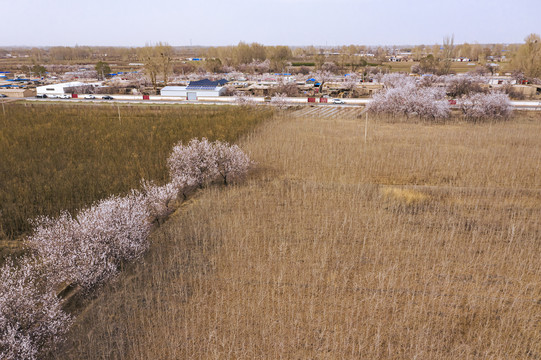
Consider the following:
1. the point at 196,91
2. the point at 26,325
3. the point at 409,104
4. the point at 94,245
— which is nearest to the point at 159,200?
the point at 94,245

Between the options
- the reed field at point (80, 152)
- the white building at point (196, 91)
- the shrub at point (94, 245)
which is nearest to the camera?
the shrub at point (94, 245)

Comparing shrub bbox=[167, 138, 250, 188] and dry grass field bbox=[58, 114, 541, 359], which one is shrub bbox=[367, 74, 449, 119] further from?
shrub bbox=[167, 138, 250, 188]

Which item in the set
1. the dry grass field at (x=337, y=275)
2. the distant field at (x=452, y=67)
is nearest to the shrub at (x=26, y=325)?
the dry grass field at (x=337, y=275)

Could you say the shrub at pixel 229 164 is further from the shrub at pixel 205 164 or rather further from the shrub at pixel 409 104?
the shrub at pixel 409 104

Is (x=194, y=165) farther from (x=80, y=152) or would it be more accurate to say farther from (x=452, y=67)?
(x=452, y=67)

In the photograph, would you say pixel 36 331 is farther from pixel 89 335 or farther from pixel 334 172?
pixel 334 172

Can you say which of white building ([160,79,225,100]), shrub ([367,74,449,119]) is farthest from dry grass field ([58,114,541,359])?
white building ([160,79,225,100])
